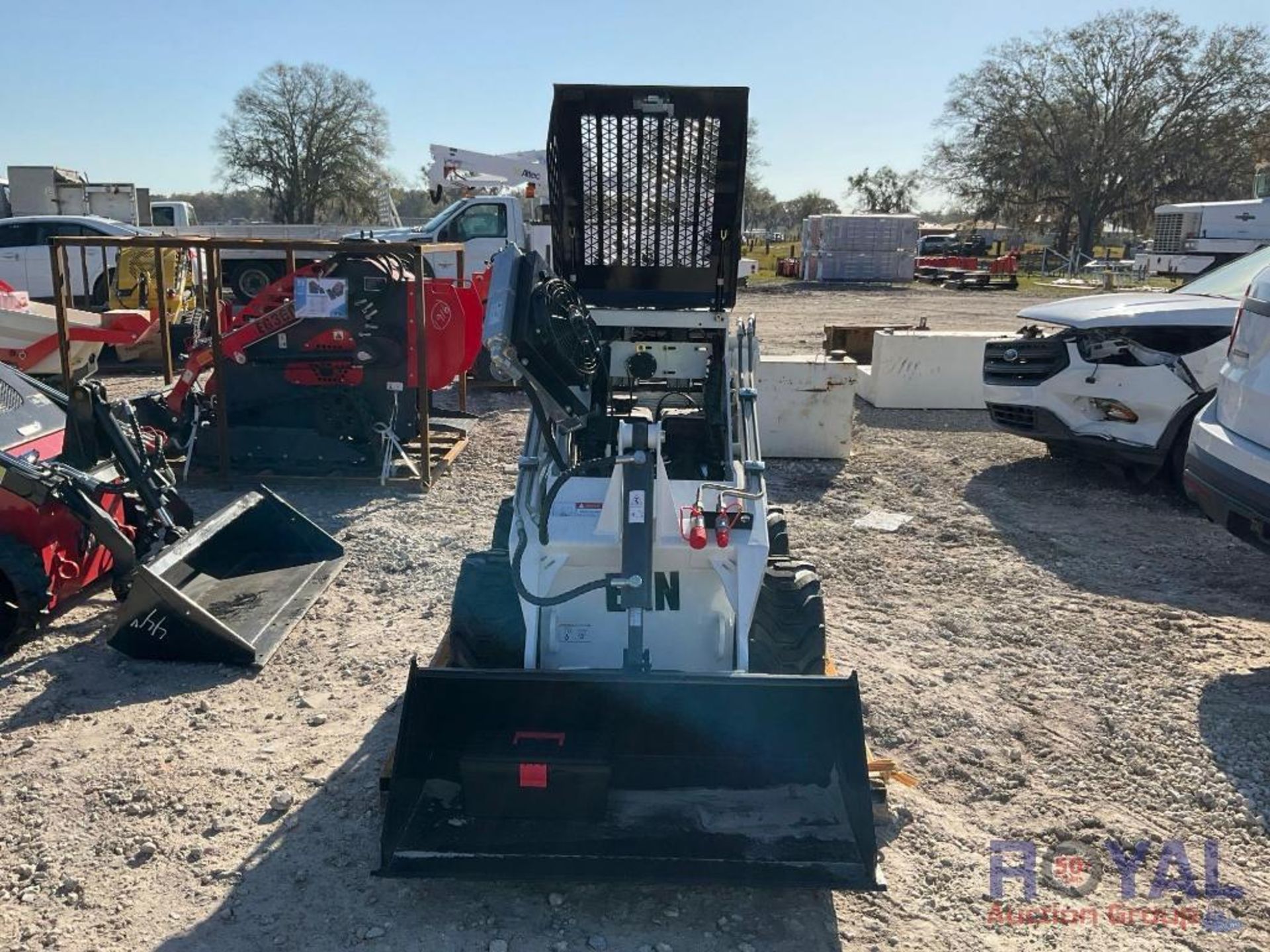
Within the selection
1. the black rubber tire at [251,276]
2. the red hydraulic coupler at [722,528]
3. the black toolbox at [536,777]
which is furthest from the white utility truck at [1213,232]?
the black toolbox at [536,777]

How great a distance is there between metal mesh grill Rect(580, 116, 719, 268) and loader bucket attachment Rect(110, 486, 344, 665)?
241 cm

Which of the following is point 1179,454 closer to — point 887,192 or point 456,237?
point 456,237

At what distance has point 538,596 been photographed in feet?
12.2

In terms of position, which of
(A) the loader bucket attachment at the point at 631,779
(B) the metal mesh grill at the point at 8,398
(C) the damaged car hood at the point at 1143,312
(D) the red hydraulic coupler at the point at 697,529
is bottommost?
(A) the loader bucket attachment at the point at 631,779

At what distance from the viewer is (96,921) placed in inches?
123

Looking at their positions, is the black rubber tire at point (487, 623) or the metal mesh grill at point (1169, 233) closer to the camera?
the black rubber tire at point (487, 623)

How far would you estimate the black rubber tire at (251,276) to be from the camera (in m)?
16.4

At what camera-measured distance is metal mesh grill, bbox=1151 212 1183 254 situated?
2242cm

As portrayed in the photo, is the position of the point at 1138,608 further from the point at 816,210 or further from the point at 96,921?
the point at 816,210

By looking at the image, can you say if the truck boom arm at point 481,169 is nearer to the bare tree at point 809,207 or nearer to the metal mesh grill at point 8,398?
the metal mesh grill at point 8,398

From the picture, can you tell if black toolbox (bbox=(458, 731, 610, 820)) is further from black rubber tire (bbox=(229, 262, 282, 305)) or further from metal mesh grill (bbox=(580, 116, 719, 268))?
black rubber tire (bbox=(229, 262, 282, 305))

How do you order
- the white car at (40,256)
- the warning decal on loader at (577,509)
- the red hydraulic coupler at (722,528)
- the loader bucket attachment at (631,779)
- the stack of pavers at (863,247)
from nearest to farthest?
the loader bucket attachment at (631,779) < the red hydraulic coupler at (722,528) < the warning decal on loader at (577,509) < the white car at (40,256) < the stack of pavers at (863,247)

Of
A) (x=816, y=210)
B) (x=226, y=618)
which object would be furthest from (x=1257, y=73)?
(x=226, y=618)

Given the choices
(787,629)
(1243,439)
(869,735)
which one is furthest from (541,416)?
(1243,439)
